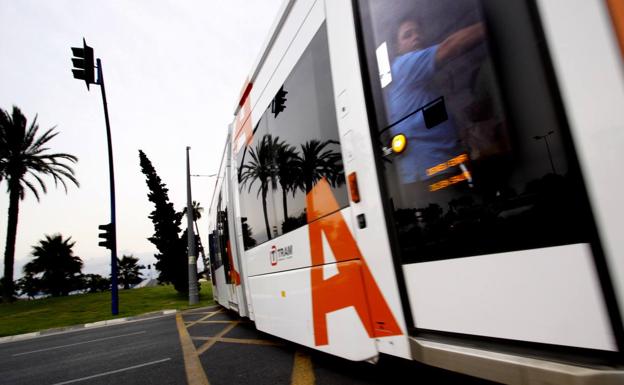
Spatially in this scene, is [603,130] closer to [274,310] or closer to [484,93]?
[484,93]

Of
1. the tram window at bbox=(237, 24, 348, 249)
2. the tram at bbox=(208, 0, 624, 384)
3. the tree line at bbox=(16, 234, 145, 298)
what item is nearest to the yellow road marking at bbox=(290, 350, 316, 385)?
the tram at bbox=(208, 0, 624, 384)

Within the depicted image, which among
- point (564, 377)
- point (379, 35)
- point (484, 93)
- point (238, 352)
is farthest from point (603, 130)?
point (238, 352)

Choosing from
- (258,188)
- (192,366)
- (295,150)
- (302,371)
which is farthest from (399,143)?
(192,366)

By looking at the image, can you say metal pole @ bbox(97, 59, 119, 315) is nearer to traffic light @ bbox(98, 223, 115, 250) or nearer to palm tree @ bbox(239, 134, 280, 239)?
traffic light @ bbox(98, 223, 115, 250)

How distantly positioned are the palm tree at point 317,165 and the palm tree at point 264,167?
48 centimetres

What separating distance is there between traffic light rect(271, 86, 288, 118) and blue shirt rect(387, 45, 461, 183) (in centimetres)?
136

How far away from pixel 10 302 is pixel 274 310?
92.3 ft

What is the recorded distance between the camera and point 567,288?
121 centimetres

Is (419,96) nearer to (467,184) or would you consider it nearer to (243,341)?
(467,184)

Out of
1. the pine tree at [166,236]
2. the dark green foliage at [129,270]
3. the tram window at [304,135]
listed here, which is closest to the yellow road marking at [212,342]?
the tram window at [304,135]

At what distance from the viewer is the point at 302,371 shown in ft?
9.90

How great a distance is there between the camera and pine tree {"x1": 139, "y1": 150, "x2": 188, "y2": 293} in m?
18.8

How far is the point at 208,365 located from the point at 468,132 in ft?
11.4

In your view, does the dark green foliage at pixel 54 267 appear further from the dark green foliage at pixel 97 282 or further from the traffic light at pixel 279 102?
the traffic light at pixel 279 102
